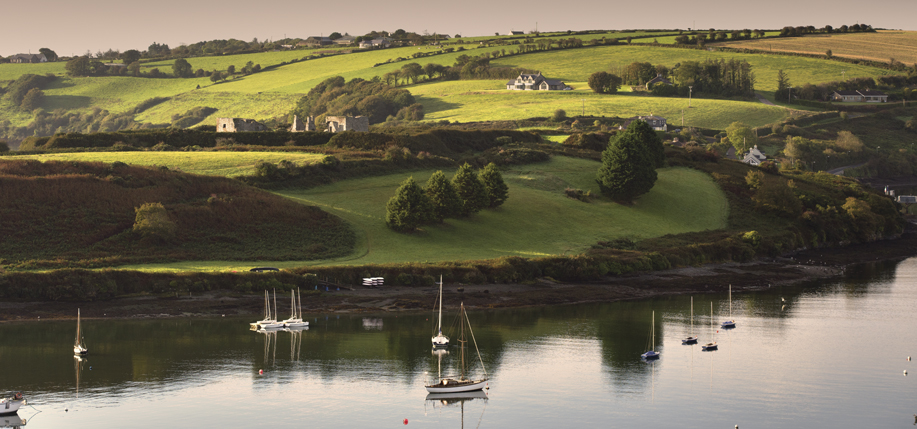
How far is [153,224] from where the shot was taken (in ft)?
263

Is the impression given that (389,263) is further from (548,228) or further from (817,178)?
(817,178)

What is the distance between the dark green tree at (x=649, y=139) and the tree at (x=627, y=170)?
7.65 metres

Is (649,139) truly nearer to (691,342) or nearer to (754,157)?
(754,157)

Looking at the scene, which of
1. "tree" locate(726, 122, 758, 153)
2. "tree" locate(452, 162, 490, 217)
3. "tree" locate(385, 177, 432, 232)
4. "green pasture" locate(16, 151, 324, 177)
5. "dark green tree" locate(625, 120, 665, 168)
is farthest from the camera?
"tree" locate(726, 122, 758, 153)

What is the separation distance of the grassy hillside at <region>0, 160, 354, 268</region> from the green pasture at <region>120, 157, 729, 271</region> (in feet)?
11.3

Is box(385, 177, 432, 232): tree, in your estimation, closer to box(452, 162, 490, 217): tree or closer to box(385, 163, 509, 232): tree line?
box(385, 163, 509, 232): tree line

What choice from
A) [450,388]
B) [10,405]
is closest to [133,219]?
[10,405]

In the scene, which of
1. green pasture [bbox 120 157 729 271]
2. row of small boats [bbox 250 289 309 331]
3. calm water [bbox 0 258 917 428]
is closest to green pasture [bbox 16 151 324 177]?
green pasture [bbox 120 157 729 271]

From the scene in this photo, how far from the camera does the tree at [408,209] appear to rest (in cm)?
8944

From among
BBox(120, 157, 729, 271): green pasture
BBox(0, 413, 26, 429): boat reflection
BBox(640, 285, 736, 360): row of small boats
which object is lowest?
BBox(640, 285, 736, 360): row of small boats

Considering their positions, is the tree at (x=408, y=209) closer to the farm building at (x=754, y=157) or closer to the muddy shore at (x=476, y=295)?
the muddy shore at (x=476, y=295)

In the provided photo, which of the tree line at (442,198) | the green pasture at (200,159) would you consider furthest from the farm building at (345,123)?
the tree line at (442,198)

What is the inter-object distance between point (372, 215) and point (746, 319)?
140 feet

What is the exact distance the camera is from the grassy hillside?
77.2 m
